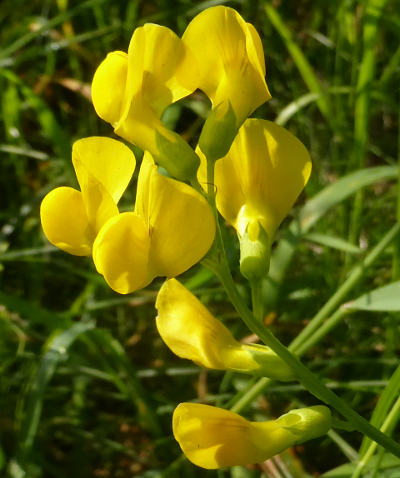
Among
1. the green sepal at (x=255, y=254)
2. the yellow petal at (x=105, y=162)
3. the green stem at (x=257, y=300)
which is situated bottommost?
the green stem at (x=257, y=300)

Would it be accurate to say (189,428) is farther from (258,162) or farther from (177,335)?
(258,162)

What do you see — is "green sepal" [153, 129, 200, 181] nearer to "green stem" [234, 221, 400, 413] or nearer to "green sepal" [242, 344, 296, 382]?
"green sepal" [242, 344, 296, 382]

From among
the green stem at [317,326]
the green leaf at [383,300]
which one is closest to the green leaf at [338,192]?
the green stem at [317,326]

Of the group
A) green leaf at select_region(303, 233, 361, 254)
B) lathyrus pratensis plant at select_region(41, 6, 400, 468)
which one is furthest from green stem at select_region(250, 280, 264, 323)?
green leaf at select_region(303, 233, 361, 254)

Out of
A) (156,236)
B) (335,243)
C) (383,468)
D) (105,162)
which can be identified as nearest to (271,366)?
Result: (156,236)

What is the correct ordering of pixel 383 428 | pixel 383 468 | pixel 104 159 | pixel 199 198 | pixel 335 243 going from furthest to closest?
pixel 335 243 → pixel 383 468 → pixel 383 428 → pixel 104 159 → pixel 199 198

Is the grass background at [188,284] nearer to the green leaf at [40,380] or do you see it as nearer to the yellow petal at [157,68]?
the green leaf at [40,380]

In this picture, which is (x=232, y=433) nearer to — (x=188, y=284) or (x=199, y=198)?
(x=199, y=198)

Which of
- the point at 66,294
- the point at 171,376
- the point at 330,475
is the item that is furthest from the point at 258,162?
the point at 66,294
